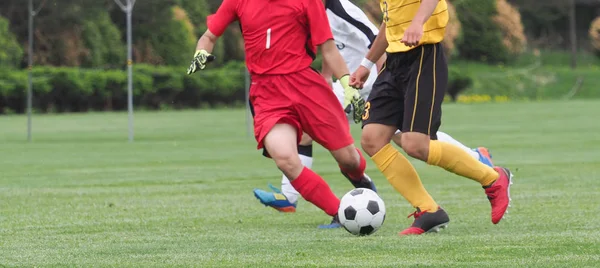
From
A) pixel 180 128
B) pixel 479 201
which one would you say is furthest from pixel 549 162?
pixel 180 128

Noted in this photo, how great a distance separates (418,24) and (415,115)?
638 mm

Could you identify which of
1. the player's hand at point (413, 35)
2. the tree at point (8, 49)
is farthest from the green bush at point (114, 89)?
the player's hand at point (413, 35)

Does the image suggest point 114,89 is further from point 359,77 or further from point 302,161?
point 359,77

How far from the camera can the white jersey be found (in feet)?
33.1

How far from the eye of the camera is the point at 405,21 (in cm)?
808

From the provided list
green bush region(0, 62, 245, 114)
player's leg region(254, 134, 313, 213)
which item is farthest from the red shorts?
green bush region(0, 62, 245, 114)

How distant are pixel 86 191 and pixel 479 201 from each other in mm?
4254

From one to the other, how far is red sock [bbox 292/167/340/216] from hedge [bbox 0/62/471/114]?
35.7m

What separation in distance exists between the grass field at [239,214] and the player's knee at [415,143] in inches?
21.8

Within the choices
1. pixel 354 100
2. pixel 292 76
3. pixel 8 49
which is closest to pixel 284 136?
pixel 292 76

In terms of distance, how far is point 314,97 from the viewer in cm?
846

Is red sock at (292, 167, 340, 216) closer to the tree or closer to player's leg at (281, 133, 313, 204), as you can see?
player's leg at (281, 133, 313, 204)

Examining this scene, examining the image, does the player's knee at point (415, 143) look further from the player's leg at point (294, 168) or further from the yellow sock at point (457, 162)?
the player's leg at point (294, 168)

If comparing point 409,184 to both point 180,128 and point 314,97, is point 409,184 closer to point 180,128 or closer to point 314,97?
point 314,97
